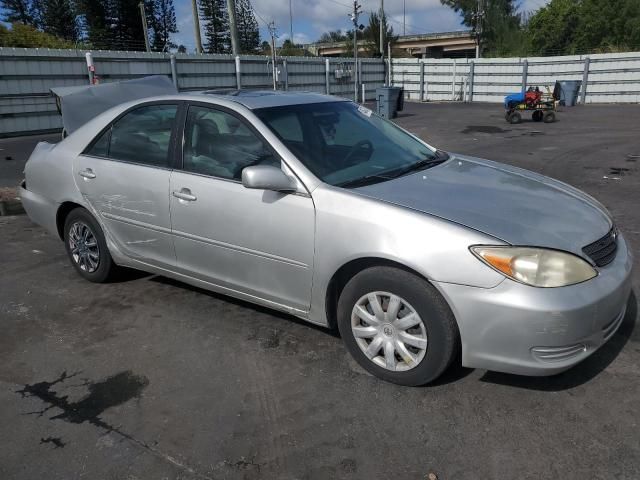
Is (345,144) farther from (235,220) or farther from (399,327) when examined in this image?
(399,327)

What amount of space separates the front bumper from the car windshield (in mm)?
1018

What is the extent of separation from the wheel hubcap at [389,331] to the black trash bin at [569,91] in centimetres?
2346

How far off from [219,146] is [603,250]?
2.37 metres

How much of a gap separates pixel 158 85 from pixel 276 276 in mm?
5829

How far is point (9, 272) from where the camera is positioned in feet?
15.8

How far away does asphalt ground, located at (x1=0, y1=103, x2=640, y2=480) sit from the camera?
7.55 ft

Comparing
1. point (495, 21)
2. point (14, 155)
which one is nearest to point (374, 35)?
point (495, 21)

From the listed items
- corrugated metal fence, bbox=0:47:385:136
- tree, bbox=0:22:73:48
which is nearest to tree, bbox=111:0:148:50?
tree, bbox=0:22:73:48

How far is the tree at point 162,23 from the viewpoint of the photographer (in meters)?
62.9

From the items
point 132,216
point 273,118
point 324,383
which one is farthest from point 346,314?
point 132,216

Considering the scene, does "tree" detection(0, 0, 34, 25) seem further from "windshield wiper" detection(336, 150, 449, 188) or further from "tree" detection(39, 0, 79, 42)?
"windshield wiper" detection(336, 150, 449, 188)

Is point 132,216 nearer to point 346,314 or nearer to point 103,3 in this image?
point 346,314

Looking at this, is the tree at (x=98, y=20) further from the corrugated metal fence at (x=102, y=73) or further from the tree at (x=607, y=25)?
the tree at (x=607, y=25)

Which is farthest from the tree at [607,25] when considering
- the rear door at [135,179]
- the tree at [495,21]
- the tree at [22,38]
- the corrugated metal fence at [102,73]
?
the rear door at [135,179]
